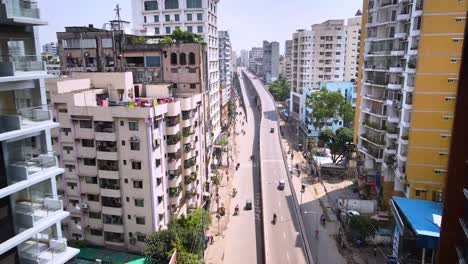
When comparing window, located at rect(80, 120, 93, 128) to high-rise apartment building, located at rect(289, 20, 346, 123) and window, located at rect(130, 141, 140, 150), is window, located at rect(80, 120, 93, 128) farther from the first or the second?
high-rise apartment building, located at rect(289, 20, 346, 123)

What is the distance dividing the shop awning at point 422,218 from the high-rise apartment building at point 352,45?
6888 cm

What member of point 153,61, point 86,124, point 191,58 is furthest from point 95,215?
point 191,58

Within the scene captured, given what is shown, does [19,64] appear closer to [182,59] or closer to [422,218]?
[422,218]

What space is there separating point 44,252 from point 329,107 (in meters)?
57.7

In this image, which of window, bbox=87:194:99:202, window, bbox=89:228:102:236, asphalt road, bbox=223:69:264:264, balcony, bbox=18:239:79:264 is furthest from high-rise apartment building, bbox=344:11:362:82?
balcony, bbox=18:239:79:264

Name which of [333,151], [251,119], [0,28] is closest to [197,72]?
[333,151]

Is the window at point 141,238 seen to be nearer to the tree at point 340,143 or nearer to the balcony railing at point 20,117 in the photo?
the balcony railing at point 20,117

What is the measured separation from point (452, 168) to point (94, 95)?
26329 millimetres

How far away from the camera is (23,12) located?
33.9ft

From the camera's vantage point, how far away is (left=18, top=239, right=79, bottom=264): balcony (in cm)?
1103

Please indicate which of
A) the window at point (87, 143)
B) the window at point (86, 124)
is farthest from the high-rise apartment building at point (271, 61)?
the window at point (86, 124)

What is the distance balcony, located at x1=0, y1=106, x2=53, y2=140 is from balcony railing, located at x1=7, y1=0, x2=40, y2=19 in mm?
3004

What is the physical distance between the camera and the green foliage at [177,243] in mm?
24359

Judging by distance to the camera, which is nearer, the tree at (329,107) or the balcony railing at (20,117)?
the balcony railing at (20,117)
